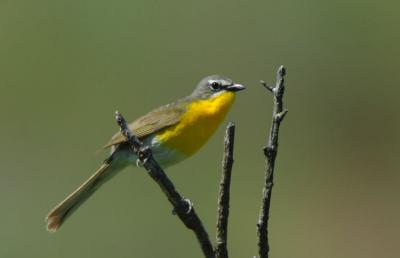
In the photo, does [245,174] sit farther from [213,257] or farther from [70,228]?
[213,257]

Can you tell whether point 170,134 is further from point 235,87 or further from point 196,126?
point 235,87

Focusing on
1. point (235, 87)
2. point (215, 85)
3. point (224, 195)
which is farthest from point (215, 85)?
point (224, 195)

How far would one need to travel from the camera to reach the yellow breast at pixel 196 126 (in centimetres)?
454

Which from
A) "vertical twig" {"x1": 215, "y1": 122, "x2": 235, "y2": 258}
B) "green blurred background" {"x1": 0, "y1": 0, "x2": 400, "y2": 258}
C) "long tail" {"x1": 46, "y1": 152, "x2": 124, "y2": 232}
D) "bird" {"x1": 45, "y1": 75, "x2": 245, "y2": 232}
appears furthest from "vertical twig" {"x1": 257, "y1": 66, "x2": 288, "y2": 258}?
"green blurred background" {"x1": 0, "y1": 0, "x2": 400, "y2": 258}

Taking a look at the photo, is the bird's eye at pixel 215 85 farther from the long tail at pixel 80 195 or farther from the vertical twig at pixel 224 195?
the vertical twig at pixel 224 195

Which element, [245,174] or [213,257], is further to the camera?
[245,174]

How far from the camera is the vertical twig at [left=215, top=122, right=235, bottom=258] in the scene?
2.52m

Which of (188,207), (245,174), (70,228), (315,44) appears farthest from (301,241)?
(188,207)

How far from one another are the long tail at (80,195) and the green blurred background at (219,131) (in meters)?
2.14

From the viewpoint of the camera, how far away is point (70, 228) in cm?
712

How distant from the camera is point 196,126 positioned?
457cm

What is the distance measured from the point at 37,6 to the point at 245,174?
386 centimetres

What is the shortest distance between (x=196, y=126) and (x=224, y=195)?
6.60ft

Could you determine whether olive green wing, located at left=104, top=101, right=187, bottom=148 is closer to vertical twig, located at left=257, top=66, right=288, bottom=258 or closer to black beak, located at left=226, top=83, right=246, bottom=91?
black beak, located at left=226, top=83, right=246, bottom=91
